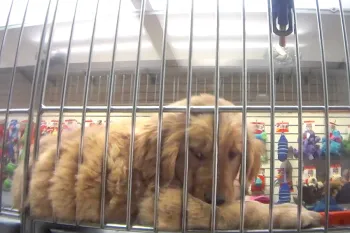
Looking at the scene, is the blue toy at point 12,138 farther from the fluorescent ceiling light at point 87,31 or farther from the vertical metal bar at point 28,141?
the fluorescent ceiling light at point 87,31

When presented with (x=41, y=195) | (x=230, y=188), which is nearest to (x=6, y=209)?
(x=41, y=195)

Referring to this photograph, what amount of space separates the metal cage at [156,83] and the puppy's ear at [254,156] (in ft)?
0.05

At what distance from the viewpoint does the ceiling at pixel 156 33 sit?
63 centimetres

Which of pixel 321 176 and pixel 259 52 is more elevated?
pixel 259 52

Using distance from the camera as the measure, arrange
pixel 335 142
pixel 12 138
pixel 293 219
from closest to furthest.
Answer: pixel 293 219 < pixel 12 138 < pixel 335 142

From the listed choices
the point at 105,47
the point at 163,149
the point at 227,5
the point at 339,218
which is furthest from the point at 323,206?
the point at 105,47

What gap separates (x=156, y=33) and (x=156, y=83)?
0.95ft

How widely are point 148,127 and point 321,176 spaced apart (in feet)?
0.92

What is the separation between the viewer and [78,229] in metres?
0.47

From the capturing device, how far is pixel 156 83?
0.61 m

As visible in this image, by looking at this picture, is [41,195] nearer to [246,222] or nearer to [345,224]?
[246,222]

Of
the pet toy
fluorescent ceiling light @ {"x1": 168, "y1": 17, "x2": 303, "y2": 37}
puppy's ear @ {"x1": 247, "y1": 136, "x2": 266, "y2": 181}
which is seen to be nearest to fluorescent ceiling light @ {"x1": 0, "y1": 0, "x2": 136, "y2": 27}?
fluorescent ceiling light @ {"x1": 168, "y1": 17, "x2": 303, "y2": 37}

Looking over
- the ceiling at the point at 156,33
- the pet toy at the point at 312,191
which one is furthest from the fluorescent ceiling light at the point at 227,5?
the pet toy at the point at 312,191

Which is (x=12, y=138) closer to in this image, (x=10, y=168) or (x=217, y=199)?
(x=10, y=168)
